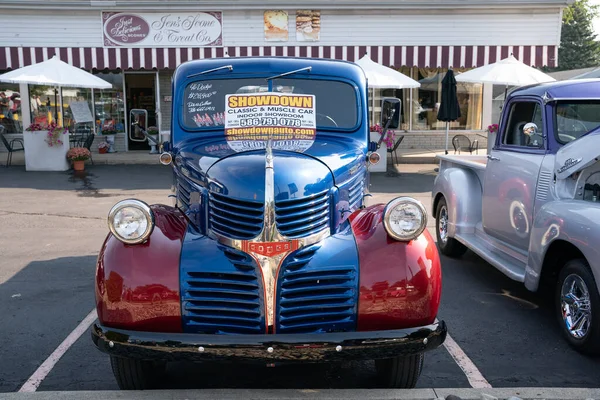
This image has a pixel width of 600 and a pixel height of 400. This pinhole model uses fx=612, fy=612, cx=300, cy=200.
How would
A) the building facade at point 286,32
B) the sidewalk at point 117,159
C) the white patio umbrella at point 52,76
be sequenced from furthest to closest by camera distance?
the building facade at point 286,32, the sidewalk at point 117,159, the white patio umbrella at point 52,76

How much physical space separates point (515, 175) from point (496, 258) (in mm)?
810

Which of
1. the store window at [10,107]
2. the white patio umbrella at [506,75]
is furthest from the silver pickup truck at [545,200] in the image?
the store window at [10,107]

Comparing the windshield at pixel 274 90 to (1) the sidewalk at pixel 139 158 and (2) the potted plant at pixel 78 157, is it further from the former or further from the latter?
(1) the sidewalk at pixel 139 158

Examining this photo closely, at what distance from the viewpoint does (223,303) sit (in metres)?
3.38

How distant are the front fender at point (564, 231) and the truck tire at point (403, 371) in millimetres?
1423

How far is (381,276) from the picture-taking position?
3.42 m

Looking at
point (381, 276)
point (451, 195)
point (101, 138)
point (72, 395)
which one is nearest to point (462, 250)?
point (451, 195)

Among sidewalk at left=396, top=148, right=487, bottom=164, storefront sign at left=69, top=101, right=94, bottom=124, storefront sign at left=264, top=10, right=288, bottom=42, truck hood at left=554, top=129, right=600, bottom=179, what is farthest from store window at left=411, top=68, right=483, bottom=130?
truck hood at left=554, top=129, right=600, bottom=179

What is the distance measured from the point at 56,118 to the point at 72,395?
1678 cm

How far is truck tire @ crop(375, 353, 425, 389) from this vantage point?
3.65 metres

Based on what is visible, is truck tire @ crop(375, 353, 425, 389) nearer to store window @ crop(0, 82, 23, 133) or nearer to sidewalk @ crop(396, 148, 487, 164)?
sidewalk @ crop(396, 148, 487, 164)

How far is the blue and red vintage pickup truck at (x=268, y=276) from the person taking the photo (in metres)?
3.23

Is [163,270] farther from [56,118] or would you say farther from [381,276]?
[56,118]

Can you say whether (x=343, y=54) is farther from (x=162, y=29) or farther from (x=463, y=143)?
(x=162, y=29)
